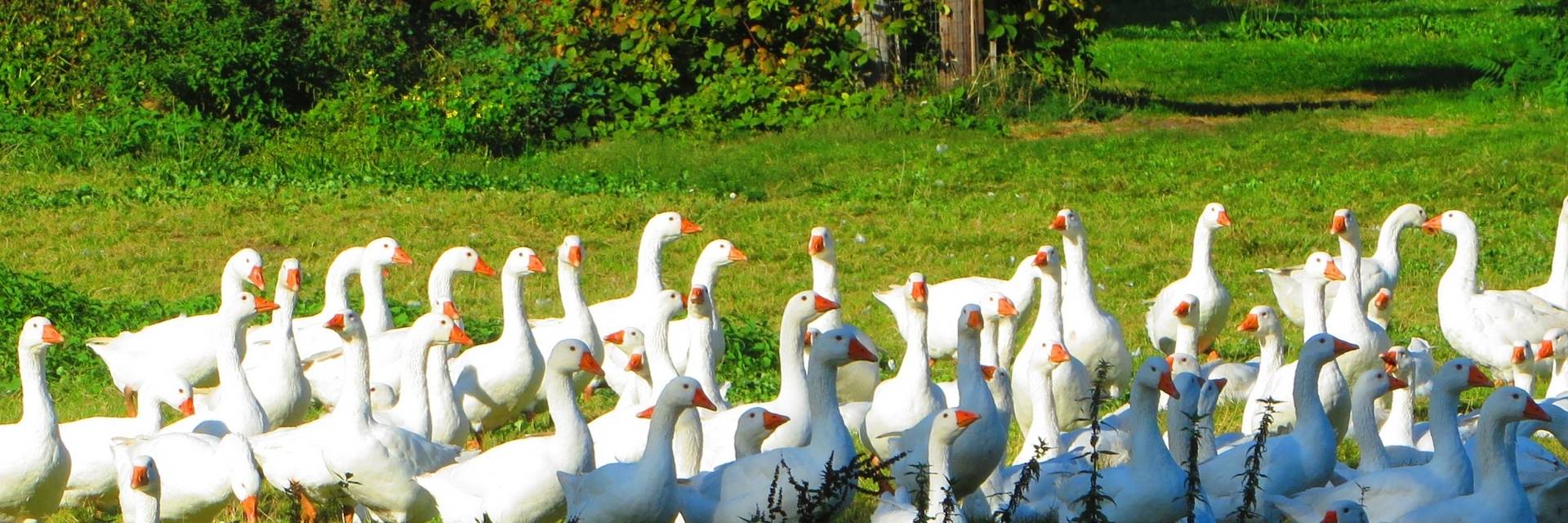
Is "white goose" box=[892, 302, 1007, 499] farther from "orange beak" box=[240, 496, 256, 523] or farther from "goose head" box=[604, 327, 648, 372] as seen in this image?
"orange beak" box=[240, 496, 256, 523]

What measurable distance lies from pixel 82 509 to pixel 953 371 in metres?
4.34

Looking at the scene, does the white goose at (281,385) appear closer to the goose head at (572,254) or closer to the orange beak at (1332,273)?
the goose head at (572,254)

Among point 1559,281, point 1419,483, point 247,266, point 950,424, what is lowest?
point 1559,281

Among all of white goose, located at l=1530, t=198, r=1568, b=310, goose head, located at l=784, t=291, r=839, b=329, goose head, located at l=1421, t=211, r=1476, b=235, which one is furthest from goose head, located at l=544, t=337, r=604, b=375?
white goose, located at l=1530, t=198, r=1568, b=310

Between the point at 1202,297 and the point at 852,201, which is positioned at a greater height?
the point at 1202,297

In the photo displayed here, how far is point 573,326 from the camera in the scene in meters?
8.41

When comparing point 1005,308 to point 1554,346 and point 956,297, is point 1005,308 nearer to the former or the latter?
point 956,297

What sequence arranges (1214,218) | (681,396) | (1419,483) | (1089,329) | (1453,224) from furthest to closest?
1. (1453,224)
2. (1214,218)
3. (1089,329)
4. (1419,483)
5. (681,396)

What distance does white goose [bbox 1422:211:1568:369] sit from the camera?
8875mm

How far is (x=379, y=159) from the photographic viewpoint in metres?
15.4

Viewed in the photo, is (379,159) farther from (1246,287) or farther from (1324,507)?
(1324,507)

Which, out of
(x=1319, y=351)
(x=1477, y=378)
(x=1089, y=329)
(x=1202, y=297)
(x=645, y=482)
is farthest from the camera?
(x=1202, y=297)

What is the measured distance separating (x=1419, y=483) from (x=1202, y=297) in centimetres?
323

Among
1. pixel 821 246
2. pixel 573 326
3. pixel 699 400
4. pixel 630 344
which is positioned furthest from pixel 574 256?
pixel 699 400
